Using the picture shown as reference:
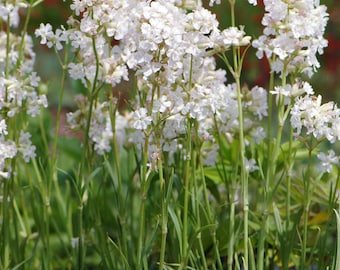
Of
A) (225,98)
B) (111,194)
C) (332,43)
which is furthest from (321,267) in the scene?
(332,43)

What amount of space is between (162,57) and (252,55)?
11.4 feet

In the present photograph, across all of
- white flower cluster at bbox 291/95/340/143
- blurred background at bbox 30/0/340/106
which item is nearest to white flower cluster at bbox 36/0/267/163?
white flower cluster at bbox 291/95/340/143

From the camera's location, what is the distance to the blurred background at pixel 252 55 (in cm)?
433

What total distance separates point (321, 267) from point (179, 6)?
0.51m

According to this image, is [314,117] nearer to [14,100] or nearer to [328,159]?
[328,159]

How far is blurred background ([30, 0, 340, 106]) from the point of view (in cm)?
433

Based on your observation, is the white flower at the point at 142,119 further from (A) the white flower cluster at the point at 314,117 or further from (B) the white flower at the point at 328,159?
(B) the white flower at the point at 328,159

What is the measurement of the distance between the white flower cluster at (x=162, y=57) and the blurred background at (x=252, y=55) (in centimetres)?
269

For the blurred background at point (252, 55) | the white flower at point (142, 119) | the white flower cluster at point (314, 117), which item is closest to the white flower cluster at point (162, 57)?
the white flower at point (142, 119)

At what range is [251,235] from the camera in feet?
4.94

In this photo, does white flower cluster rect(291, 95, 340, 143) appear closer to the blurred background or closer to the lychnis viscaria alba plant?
the lychnis viscaria alba plant

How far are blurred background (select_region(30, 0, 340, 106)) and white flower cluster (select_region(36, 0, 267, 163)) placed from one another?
106 inches

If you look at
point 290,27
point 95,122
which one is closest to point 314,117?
point 290,27

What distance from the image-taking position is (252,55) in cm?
461
